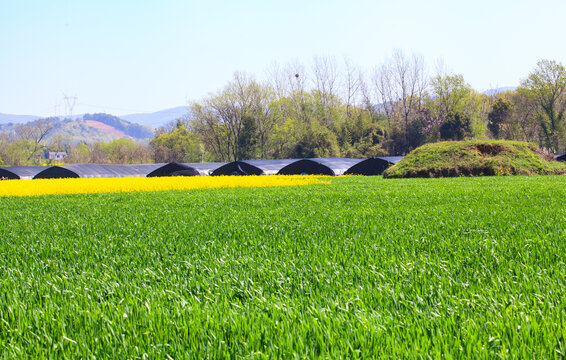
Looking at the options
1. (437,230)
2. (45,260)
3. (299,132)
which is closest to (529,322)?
(437,230)

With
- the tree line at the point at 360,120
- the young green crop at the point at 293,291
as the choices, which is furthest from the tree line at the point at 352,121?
the young green crop at the point at 293,291

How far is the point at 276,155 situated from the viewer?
56.8 m

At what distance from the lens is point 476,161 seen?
22500 millimetres

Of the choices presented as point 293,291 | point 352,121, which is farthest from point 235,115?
point 293,291

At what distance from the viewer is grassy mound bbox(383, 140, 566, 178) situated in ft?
73.2

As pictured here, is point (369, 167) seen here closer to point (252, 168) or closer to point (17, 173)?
point (252, 168)

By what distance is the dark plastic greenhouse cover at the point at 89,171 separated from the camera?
31.9m

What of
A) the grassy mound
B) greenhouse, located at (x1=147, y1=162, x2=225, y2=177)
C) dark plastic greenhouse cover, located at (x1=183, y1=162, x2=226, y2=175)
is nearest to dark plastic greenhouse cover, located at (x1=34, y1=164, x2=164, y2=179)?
greenhouse, located at (x1=147, y1=162, x2=225, y2=177)

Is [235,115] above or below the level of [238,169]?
above

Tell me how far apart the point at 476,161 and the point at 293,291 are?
71.7ft

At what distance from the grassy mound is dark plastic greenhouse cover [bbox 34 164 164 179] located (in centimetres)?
2232

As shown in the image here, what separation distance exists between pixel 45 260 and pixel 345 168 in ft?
98.4

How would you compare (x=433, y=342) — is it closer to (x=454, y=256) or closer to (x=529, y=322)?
(x=529, y=322)

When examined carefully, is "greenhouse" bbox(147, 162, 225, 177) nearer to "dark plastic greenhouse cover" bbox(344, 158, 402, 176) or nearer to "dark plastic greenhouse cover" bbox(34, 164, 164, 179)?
"dark plastic greenhouse cover" bbox(34, 164, 164, 179)
